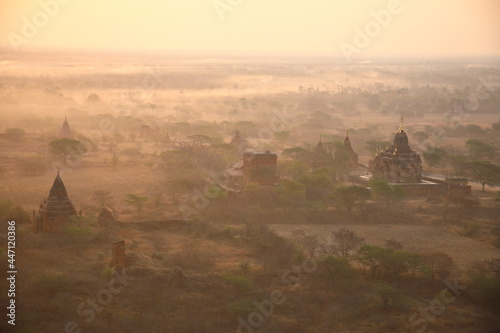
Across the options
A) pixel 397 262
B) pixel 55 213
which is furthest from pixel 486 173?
pixel 55 213

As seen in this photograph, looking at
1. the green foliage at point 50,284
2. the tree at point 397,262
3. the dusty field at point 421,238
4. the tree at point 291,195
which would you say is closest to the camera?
the green foliage at point 50,284

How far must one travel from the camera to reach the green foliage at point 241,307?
63.2ft

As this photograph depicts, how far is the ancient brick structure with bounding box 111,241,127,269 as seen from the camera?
72.5 ft

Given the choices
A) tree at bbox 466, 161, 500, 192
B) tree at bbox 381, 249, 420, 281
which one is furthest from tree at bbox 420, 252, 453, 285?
tree at bbox 466, 161, 500, 192

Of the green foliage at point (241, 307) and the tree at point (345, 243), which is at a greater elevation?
the tree at point (345, 243)

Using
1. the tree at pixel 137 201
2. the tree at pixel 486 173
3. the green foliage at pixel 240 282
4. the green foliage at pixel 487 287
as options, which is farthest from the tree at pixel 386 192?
the green foliage at pixel 240 282

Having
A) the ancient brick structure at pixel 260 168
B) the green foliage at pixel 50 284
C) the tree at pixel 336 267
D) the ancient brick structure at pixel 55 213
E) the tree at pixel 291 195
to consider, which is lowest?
the green foliage at pixel 50 284

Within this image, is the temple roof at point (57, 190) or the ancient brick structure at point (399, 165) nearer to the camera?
the temple roof at point (57, 190)

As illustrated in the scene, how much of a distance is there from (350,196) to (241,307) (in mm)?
14972

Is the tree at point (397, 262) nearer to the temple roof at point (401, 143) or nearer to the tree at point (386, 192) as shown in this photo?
the tree at point (386, 192)

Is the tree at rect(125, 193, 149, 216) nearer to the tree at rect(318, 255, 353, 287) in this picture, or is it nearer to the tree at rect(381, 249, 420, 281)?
the tree at rect(318, 255, 353, 287)

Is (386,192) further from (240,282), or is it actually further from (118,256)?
(118,256)

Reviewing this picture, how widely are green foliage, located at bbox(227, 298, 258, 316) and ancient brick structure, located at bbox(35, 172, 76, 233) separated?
34.9ft

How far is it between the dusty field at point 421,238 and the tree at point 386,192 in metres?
3.66
